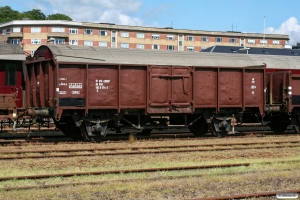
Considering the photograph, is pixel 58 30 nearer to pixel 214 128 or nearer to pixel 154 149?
pixel 214 128

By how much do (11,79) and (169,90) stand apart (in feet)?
21.3

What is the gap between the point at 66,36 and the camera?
2798 inches

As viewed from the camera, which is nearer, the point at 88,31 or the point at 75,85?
the point at 75,85

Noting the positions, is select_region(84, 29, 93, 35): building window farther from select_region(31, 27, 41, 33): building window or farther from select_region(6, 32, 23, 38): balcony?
select_region(6, 32, 23, 38): balcony

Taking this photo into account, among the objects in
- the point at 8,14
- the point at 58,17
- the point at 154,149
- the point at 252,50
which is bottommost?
the point at 154,149

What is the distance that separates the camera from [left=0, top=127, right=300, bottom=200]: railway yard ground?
8281 millimetres

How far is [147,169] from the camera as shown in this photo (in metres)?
10.3

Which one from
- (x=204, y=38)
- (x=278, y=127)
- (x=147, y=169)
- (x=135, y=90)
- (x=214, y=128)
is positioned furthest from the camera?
(x=204, y=38)

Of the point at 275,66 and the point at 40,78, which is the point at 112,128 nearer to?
the point at 40,78

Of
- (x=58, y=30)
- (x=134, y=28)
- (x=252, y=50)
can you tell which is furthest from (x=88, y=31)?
(x=252, y=50)

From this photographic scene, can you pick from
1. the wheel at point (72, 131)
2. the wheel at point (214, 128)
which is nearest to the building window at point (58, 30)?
the wheel at point (72, 131)

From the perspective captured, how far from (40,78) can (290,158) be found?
9.55m

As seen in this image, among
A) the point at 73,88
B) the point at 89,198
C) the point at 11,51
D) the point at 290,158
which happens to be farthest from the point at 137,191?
the point at 11,51

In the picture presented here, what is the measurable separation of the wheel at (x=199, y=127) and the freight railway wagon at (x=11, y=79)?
759cm
